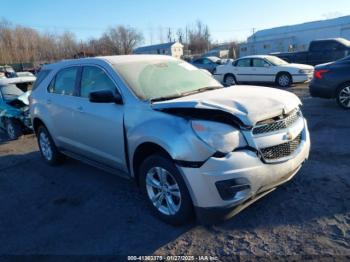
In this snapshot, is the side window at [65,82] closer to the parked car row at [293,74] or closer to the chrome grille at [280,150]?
the chrome grille at [280,150]

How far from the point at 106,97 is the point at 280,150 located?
2062 millimetres

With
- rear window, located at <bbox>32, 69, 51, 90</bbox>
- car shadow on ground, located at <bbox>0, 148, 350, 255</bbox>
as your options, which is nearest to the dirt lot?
car shadow on ground, located at <bbox>0, 148, 350, 255</bbox>

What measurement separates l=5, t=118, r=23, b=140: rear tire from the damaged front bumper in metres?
7.02

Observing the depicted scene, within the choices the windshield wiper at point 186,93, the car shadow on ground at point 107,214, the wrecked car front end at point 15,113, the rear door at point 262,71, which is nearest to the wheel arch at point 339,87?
the car shadow on ground at point 107,214

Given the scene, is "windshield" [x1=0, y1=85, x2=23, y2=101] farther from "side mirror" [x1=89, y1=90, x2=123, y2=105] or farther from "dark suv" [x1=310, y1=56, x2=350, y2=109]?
"dark suv" [x1=310, y1=56, x2=350, y2=109]

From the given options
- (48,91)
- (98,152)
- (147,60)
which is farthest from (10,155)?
(147,60)

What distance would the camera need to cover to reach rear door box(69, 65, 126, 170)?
164 inches

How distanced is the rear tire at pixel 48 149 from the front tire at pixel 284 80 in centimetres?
1171

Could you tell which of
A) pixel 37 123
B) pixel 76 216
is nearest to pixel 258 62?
pixel 37 123

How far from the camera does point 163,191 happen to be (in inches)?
147

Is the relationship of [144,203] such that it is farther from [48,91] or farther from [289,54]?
[289,54]

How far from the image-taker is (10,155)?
742cm

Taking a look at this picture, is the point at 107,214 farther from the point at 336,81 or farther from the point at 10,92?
the point at 336,81

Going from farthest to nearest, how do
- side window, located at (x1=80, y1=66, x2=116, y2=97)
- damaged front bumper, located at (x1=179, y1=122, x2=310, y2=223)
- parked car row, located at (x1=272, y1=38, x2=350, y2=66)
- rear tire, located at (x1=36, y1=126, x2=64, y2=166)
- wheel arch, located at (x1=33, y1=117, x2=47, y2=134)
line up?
parked car row, located at (x1=272, y1=38, x2=350, y2=66) → wheel arch, located at (x1=33, y1=117, x2=47, y2=134) → rear tire, located at (x1=36, y1=126, x2=64, y2=166) → side window, located at (x1=80, y1=66, x2=116, y2=97) → damaged front bumper, located at (x1=179, y1=122, x2=310, y2=223)
